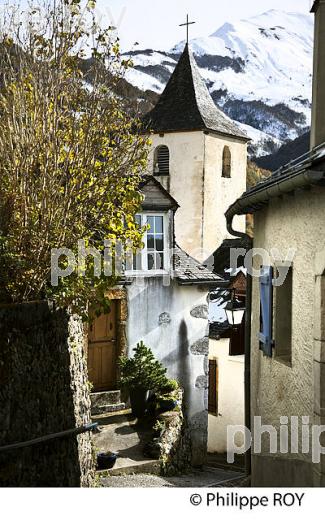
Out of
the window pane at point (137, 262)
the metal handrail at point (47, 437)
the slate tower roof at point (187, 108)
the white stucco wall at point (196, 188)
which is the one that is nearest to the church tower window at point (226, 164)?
the white stucco wall at point (196, 188)

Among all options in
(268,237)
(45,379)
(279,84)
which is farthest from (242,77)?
(45,379)

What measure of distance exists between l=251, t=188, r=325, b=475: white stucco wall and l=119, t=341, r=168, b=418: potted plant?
5142 millimetres

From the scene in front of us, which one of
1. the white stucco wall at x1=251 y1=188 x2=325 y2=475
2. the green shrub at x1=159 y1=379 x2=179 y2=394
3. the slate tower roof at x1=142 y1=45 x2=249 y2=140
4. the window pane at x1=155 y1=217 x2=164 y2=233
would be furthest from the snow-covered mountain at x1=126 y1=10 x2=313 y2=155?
the white stucco wall at x1=251 y1=188 x2=325 y2=475

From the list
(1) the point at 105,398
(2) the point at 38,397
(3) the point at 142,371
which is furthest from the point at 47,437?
(1) the point at 105,398

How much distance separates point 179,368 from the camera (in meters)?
13.0

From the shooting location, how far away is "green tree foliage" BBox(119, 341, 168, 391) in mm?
12062

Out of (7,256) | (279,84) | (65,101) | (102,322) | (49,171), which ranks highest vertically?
(279,84)

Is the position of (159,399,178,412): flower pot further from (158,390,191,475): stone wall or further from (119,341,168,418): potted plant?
(119,341,168,418): potted plant

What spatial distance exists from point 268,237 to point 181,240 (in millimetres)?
17533

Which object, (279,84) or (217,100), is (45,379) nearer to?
(279,84)

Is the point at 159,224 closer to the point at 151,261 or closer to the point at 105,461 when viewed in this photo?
the point at 151,261

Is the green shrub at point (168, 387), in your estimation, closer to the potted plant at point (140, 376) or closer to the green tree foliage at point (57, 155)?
the potted plant at point (140, 376)

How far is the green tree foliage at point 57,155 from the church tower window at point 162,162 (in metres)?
17.5

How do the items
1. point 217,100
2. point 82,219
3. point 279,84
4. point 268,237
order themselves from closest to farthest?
point 82,219, point 268,237, point 279,84, point 217,100
